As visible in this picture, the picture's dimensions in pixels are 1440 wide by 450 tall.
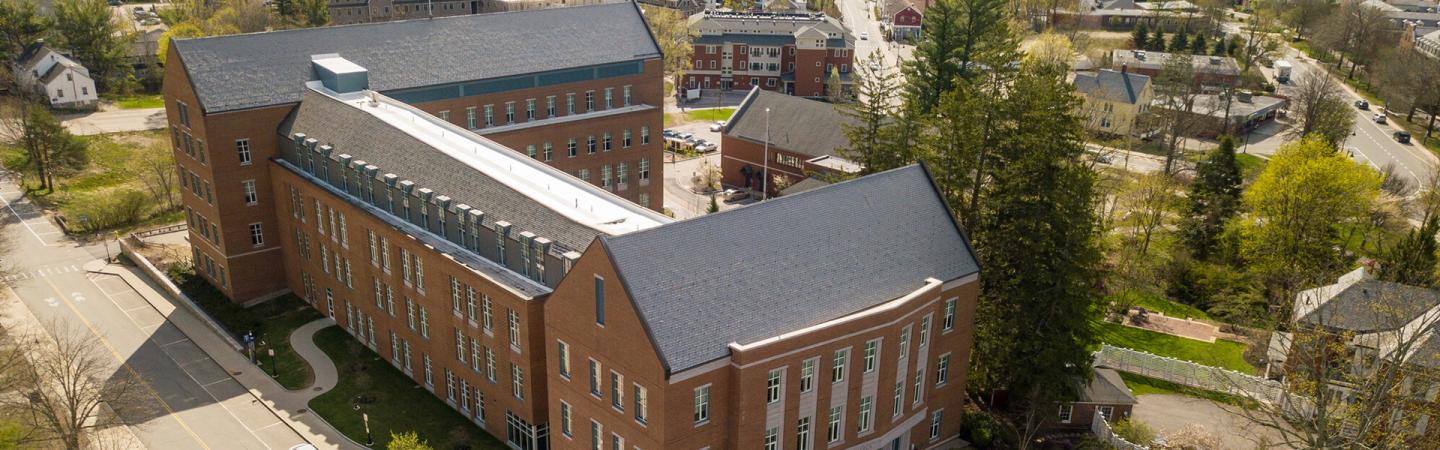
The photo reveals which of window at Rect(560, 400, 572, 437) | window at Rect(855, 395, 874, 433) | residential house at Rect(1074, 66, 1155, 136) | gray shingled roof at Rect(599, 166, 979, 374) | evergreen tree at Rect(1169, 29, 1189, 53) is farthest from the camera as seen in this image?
evergreen tree at Rect(1169, 29, 1189, 53)

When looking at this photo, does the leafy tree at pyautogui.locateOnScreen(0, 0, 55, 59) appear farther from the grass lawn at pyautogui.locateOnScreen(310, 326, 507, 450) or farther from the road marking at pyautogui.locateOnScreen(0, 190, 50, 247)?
the grass lawn at pyautogui.locateOnScreen(310, 326, 507, 450)

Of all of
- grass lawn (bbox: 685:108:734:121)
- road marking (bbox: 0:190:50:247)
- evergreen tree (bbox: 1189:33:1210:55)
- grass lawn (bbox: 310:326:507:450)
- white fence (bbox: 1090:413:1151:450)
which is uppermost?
evergreen tree (bbox: 1189:33:1210:55)

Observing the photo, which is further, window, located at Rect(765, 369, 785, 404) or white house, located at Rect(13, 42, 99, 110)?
white house, located at Rect(13, 42, 99, 110)

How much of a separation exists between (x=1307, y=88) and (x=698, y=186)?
79.1 meters

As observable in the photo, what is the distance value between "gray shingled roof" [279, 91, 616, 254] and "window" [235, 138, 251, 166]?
237cm

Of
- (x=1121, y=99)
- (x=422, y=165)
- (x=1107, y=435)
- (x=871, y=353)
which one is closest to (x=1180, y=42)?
(x=1121, y=99)

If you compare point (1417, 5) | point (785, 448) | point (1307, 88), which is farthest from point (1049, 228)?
point (1417, 5)

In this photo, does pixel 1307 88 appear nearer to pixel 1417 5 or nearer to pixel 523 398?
pixel 1417 5

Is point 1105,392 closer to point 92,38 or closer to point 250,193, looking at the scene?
point 250,193

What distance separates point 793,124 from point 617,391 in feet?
201

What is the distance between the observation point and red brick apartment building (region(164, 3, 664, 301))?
69.7 meters

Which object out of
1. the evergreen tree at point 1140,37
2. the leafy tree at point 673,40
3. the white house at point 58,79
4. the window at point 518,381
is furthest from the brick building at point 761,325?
the evergreen tree at point 1140,37

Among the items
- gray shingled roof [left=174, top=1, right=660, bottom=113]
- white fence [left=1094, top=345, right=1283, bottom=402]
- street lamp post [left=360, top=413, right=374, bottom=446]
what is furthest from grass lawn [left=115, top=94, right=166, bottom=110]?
white fence [left=1094, top=345, right=1283, bottom=402]

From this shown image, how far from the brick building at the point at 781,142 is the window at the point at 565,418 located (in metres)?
50.6
